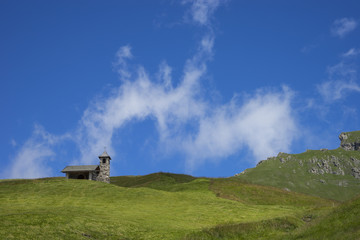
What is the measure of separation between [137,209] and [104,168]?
49.4 metres

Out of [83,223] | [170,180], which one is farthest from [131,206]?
[170,180]

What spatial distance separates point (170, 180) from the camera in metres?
99.7

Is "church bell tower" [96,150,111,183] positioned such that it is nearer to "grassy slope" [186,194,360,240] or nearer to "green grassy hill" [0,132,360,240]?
"green grassy hill" [0,132,360,240]

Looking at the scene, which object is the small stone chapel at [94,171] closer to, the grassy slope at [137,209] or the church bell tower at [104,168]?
the church bell tower at [104,168]

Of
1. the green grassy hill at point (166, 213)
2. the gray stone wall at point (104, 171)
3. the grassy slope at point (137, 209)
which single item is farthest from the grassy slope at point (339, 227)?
the gray stone wall at point (104, 171)

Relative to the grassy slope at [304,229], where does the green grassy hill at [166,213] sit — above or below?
above

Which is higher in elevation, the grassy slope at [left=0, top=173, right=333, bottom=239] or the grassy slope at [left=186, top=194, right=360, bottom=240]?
the grassy slope at [left=0, top=173, right=333, bottom=239]

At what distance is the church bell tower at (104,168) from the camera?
9976 cm

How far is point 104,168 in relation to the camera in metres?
101

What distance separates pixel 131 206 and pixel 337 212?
36.7 meters

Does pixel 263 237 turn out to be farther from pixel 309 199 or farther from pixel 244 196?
pixel 309 199

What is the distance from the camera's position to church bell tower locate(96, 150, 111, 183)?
3928 inches

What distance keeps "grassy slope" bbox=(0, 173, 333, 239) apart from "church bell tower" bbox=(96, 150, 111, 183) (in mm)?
8153

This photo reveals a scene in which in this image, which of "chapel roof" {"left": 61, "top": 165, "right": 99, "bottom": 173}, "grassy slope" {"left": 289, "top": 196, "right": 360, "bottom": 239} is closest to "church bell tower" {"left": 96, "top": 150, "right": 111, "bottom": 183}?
Result: "chapel roof" {"left": 61, "top": 165, "right": 99, "bottom": 173}
